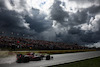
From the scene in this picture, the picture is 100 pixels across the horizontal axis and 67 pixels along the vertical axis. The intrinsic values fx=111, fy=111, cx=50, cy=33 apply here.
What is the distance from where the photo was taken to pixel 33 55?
17.5 meters

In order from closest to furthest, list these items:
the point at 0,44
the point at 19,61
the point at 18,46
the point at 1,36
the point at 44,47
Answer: the point at 19,61 < the point at 0,44 < the point at 18,46 < the point at 1,36 < the point at 44,47

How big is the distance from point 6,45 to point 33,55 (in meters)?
20.7

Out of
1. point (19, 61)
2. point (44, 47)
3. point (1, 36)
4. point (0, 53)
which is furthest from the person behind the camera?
point (44, 47)

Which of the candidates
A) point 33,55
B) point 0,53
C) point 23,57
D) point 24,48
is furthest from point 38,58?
point 24,48

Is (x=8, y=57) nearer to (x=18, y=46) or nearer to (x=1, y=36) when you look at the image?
(x=18, y=46)

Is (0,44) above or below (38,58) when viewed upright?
above

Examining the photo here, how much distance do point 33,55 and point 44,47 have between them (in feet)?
94.9

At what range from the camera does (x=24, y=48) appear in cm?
3988

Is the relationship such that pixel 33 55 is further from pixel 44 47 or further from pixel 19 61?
pixel 44 47

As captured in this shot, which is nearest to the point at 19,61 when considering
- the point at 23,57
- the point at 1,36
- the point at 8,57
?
the point at 23,57

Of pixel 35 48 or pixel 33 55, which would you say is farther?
pixel 35 48

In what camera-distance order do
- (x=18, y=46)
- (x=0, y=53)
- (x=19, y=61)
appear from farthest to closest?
(x=18, y=46) → (x=0, y=53) → (x=19, y=61)

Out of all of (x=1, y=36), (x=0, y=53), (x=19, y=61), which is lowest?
(x=19, y=61)

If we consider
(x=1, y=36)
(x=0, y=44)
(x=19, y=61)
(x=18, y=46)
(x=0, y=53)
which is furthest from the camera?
(x=1, y=36)
